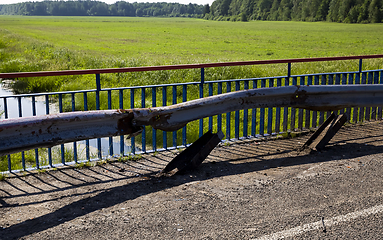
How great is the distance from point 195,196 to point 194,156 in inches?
35.3

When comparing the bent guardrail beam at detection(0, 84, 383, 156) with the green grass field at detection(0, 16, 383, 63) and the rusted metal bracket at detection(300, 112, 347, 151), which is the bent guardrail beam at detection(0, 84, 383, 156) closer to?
the rusted metal bracket at detection(300, 112, 347, 151)

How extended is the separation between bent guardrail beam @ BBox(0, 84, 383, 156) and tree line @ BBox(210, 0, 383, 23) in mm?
114575

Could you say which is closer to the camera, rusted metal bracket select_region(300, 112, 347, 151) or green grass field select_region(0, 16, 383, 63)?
rusted metal bracket select_region(300, 112, 347, 151)

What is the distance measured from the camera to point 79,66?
81.5 feet

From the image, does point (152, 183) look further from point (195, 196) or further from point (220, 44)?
point (220, 44)

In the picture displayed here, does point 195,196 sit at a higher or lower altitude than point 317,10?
lower

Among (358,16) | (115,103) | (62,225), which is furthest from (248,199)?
(358,16)

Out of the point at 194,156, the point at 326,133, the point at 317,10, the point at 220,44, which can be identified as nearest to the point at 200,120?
the point at 194,156

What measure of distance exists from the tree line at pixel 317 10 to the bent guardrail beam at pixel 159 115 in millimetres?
114575

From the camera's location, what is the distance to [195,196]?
4.51m

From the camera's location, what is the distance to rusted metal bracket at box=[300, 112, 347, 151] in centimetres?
618

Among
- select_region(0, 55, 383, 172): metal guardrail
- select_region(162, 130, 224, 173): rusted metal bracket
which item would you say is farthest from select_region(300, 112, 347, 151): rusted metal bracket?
select_region(162, 130, 224, 173): rusted metal bracket

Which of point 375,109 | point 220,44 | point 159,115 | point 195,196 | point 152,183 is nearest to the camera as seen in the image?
point 195,196

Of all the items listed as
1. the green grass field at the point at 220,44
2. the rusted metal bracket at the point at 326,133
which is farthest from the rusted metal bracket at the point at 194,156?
the green grass field at the point at 220,44
